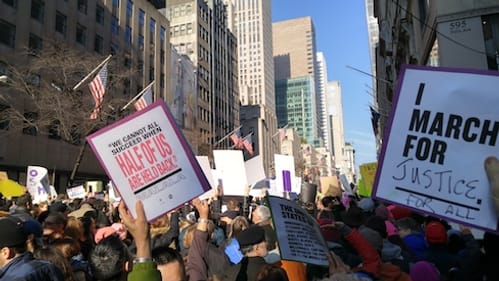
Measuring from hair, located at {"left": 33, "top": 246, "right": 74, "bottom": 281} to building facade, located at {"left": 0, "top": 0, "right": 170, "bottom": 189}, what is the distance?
76.5 ft

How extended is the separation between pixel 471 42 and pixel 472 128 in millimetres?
10705

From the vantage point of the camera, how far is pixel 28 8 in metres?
29.1

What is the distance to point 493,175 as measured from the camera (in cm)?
243

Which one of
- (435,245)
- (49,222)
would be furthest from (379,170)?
(49,222)

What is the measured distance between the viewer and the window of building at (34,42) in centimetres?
2941

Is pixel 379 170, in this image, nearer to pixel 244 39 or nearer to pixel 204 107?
pixel 204 107

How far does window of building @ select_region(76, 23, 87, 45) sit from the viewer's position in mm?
34838

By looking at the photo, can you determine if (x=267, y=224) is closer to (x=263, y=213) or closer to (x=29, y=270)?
(x=263, y=213)

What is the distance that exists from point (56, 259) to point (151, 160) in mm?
1143

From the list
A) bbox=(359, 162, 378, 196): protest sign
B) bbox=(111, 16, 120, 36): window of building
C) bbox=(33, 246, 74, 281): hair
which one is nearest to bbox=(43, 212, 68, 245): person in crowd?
bbox=(33, 246, 74, 281): hair

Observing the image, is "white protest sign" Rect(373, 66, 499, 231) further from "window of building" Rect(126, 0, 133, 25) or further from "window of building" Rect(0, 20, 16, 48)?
"window of building" Rect(126, 0, 133, 25)

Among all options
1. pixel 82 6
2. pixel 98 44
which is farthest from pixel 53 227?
pixel 98 44

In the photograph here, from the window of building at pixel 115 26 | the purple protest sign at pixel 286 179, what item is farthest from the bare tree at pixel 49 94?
the purple protest sign at pixel 286 179

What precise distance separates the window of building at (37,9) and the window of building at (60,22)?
1636 millimetres
